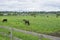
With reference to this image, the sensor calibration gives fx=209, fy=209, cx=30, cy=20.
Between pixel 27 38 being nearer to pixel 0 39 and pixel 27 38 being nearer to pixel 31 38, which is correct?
pixel 31 38

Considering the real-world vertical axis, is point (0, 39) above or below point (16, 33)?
above

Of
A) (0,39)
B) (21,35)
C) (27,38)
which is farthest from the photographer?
(21,35)

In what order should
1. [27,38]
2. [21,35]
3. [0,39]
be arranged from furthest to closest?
[21,35] < [27,38] < [0,39]

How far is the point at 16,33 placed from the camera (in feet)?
77.5

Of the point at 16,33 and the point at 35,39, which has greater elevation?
the point at 35,39

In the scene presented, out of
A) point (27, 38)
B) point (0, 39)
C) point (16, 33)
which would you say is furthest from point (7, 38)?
point (16, 33)

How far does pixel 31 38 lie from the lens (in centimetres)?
1986

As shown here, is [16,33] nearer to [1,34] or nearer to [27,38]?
[1,34]

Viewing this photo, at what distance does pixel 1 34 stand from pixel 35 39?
4921 millimetres

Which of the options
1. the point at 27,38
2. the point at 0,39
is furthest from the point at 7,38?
the point at 27,38

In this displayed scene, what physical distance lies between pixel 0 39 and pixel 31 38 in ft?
9.76

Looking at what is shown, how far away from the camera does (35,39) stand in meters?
18.9

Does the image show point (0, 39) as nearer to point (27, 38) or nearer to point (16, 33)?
point (27, 38)

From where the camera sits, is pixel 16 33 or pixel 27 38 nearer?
pixel 27 38
